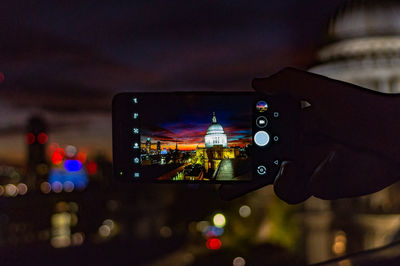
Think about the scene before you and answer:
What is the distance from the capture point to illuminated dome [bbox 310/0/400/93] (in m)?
2.64

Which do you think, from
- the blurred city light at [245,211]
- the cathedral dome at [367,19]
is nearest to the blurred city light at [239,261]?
the blurred city light at [245,211]

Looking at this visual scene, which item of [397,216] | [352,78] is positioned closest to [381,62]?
[352,78]

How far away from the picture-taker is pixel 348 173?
0.77 m

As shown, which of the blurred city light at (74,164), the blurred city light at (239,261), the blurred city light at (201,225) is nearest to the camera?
the blurred city light at (239,261)

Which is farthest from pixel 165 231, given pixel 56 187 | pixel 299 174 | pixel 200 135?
pixel 299 174

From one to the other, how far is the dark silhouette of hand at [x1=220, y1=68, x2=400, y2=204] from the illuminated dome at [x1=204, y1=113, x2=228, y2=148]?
11cm

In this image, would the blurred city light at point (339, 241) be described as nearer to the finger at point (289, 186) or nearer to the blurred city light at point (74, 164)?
the finger at point (289, 186)

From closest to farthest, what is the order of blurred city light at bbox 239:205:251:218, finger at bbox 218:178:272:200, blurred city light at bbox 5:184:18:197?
finger at bbox 218:178:272:200 → blurred city light at bbox 5:184:18:197 → blurred city light at bbox 239:205:251:218

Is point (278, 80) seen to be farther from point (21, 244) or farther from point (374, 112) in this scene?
point (21, 244)

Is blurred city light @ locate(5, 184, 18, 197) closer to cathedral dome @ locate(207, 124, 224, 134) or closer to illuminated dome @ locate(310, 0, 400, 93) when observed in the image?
cathedral dome @ locate(207, 124, 224, 134)

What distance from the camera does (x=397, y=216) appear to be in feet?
6.21

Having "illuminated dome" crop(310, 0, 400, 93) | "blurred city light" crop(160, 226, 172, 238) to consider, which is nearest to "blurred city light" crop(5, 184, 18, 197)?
"blurred city light" crop(160, 226, 172, 238)

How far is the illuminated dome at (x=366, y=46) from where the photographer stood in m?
2.64

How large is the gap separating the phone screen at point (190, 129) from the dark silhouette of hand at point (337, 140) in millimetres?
73
